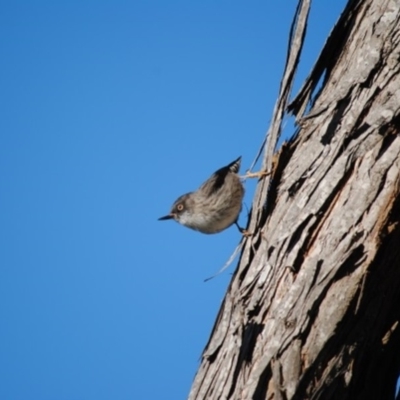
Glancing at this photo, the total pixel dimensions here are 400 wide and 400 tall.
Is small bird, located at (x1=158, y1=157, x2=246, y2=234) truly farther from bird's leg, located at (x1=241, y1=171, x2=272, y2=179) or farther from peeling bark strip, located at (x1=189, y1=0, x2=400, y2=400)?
peeling bark strip, located at (x1=189, y1=0, x2=400, y2=400)

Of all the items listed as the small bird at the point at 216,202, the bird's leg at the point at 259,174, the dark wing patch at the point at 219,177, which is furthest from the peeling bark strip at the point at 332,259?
the dark wing patch at the point at 219,177

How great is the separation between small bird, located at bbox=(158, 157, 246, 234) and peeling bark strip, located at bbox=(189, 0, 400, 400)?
3.04 meters

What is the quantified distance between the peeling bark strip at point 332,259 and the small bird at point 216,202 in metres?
3.04

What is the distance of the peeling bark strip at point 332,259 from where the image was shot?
12.8 ft

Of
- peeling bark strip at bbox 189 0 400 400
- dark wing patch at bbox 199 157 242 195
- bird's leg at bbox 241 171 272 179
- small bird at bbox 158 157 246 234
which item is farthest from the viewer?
dark wing patch at bbox 199 157 242 195

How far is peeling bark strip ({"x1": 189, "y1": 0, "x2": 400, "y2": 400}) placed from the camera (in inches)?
154

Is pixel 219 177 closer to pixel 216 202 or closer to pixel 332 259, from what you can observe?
pixel 216 202

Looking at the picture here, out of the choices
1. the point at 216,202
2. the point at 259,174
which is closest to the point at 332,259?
the point at 259,174

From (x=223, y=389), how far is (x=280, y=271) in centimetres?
79

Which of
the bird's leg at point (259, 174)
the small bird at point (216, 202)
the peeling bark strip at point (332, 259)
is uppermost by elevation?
the small bird at point (216, 202)

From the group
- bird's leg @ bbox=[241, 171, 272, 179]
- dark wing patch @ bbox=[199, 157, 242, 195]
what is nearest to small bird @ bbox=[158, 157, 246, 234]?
dark wing patch @ bbox=[199, 157, 242, 195]

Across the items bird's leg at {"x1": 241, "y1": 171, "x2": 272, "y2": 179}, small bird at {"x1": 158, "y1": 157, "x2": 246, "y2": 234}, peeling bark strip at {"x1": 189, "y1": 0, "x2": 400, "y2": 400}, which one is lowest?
peeling bark strip at {"x1": 189, "y1": 0, "x2": 400, "y2": 400}

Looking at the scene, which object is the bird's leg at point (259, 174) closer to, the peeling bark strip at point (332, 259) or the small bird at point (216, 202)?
the peeling bark strip at point (332, 259)

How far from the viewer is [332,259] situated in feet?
12.9
